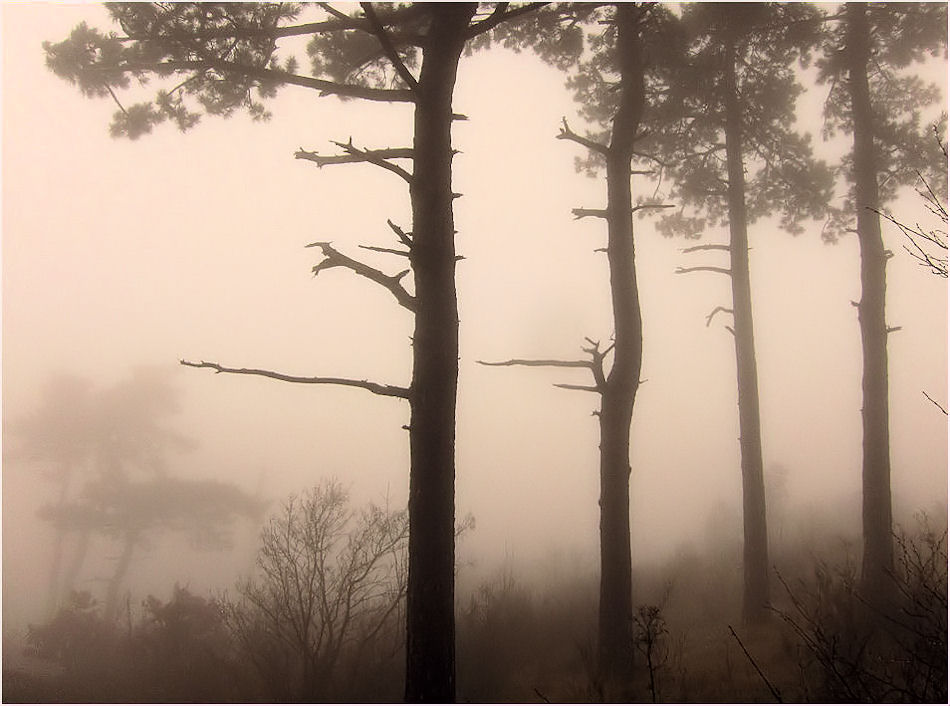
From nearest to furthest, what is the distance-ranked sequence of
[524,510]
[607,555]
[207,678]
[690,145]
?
1. [607,555]
2. [207,678]
3. [690,145]
4. [524,510]

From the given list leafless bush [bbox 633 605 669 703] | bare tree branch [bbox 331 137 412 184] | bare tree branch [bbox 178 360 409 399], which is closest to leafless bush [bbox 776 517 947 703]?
leafless bush [bbox 633 605 669 703]

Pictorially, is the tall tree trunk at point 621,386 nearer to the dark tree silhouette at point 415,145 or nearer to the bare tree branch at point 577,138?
the bare tree branch at point 577,138

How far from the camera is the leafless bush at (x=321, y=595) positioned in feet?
31.3

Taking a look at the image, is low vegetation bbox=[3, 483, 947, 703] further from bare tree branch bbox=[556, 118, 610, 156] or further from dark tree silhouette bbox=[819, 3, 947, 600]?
bare tree branch bbox=[556, 118, 610, 156]

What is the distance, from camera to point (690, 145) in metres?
11.3

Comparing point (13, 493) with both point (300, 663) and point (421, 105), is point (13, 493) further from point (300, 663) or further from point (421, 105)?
point (421, 105)

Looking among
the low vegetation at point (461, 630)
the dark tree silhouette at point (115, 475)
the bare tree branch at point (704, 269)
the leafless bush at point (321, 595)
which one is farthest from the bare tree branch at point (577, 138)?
the dark tree silhouette at point (115, 475)

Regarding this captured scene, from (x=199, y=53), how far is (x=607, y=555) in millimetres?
6768

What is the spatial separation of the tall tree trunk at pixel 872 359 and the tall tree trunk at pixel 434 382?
6.74 meters

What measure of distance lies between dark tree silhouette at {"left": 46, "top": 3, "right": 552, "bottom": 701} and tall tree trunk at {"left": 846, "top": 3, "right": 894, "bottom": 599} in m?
6.81

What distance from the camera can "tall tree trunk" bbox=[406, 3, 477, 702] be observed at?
439 centimetres

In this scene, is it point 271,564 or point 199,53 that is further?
point 271,564

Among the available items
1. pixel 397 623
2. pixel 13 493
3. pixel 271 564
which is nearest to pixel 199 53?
pixel 271 564

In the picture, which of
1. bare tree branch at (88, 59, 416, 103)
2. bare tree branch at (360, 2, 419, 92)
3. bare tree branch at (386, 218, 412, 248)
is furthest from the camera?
bare tree branch at (88, 59, 416, 103)
